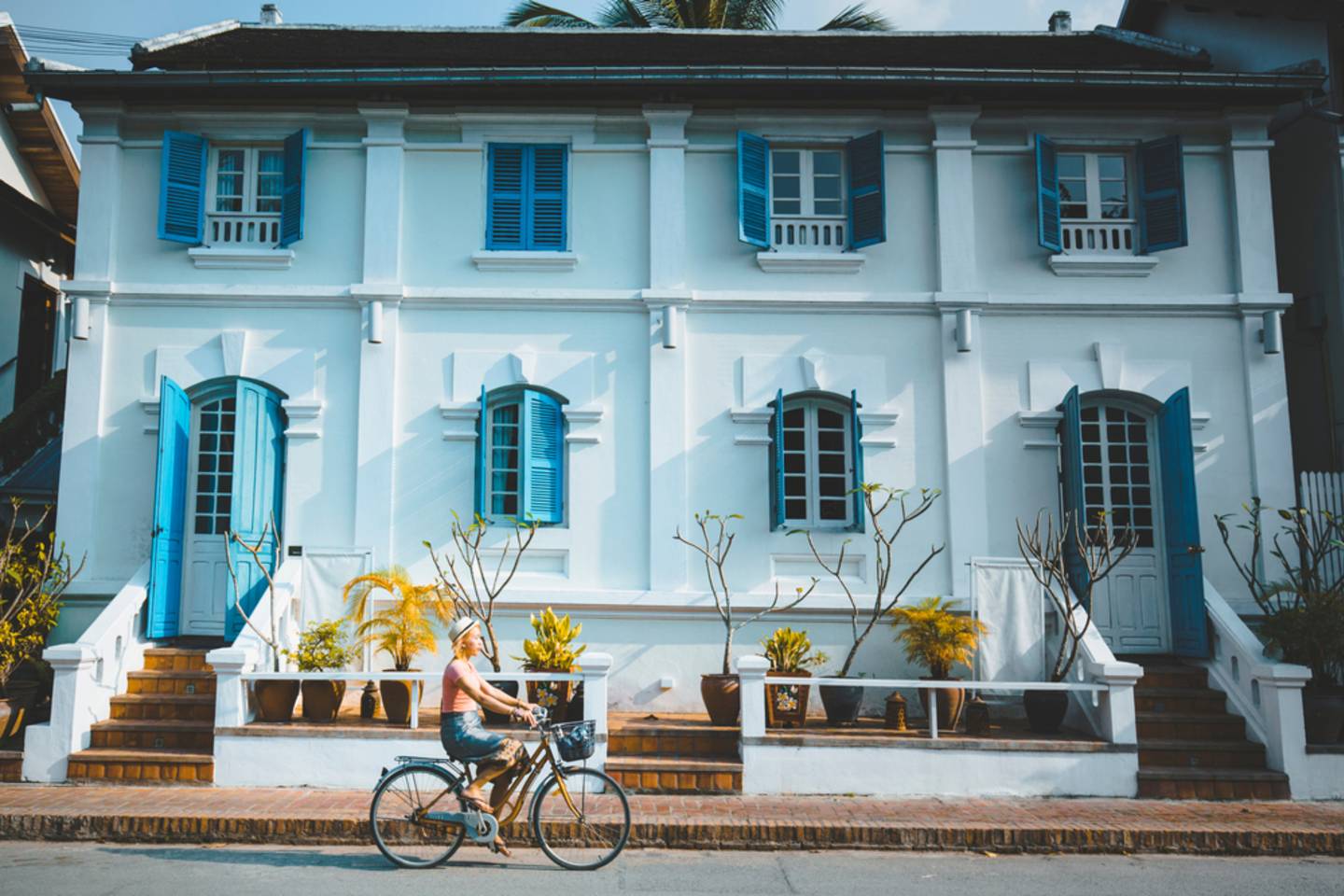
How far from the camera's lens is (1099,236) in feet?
39.6

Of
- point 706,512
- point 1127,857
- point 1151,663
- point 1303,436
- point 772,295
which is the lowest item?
point 1127,857

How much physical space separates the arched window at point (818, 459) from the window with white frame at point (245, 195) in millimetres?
6004

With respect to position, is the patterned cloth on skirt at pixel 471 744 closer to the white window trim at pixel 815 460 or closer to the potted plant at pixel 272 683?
the potted plant at pixel 272 683

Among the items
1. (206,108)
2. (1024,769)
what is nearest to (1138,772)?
(1024,769)

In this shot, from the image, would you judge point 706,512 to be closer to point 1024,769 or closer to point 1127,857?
point 1024,769

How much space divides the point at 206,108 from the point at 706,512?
7.08 meters

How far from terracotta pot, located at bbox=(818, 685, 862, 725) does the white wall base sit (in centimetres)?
69

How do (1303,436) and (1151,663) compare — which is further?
(1303,436)

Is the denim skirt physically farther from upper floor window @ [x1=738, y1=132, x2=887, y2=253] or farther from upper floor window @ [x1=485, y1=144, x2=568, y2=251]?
upper floor window @ [x1=738, y1=132, x2=887, y2=253]

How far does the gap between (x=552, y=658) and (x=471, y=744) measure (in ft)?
8.28

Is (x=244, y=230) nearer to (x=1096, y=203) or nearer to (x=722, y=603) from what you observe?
(x=722, y=603)

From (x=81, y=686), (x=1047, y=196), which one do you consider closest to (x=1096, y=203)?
(x=1047, y=196)

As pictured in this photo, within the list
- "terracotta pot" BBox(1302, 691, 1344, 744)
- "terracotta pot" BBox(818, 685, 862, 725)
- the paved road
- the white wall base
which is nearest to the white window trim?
"terracotta pot" BBox(818, 685, 862, 725)

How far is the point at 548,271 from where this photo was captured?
38.9ft
